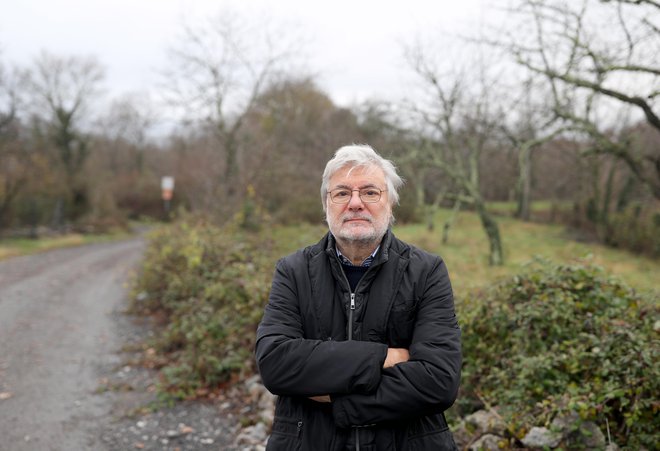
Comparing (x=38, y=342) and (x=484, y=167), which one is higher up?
(x=484, y=167)

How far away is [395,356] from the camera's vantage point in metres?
2.34

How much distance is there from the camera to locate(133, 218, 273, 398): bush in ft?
20.6

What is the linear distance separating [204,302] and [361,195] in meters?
5.90

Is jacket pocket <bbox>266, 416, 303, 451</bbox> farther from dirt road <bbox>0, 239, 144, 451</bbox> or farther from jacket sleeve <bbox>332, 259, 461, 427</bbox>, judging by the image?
dirt road <bbox>0, 239, 144, 451</bbox>

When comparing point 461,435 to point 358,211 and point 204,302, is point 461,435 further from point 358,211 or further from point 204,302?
point 204,302

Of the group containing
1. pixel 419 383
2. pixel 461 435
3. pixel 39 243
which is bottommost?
pixel 39 243

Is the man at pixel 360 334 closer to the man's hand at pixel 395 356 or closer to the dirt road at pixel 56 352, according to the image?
Result: the man's hand at pixel 395 356

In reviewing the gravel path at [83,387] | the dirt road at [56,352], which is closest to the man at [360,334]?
the gravel path at [83,387]

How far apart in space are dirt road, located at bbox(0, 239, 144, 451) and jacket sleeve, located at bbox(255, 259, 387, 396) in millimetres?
3379

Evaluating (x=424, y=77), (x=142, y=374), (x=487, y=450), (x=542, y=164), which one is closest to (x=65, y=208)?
(x=424, y=77)

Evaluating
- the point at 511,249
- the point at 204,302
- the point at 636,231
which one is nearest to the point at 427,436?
the point at 204,302

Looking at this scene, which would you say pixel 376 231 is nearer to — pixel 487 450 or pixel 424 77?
pixel 487 450

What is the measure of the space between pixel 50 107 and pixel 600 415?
40337 mm

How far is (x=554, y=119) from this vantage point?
11391 millimetres
